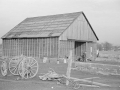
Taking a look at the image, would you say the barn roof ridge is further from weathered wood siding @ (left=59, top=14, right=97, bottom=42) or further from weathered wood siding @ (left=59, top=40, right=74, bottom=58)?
weathered wood siding @ (left=59, top=40, right=74, bottom=58)

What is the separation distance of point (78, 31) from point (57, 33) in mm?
4541

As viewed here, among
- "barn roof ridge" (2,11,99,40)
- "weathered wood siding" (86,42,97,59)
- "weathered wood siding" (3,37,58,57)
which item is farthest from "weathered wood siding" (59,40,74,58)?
"weathered wood siding" (86,42,97,59)

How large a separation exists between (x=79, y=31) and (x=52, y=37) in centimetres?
525

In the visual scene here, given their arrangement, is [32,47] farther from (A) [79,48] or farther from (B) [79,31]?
(A) [79,48]

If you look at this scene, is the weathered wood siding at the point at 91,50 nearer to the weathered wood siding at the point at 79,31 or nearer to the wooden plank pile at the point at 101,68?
the weathered wood siding at the point at 79,31

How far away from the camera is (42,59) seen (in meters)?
31.3

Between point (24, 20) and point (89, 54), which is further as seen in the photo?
point (24, 20)

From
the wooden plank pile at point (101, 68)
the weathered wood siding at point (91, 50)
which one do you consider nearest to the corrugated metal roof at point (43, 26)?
the weathered wood siding at point (91, 50)

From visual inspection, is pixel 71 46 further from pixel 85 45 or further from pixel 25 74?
pixel 25 74

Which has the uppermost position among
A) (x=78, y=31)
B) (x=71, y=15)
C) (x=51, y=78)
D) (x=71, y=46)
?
(x=71, y=15)

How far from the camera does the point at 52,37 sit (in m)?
31.4

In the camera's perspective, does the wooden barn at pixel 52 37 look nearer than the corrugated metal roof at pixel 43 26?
Yes

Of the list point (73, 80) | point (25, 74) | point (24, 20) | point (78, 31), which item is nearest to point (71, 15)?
point (78, 31)

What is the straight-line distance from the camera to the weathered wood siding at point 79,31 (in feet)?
105
